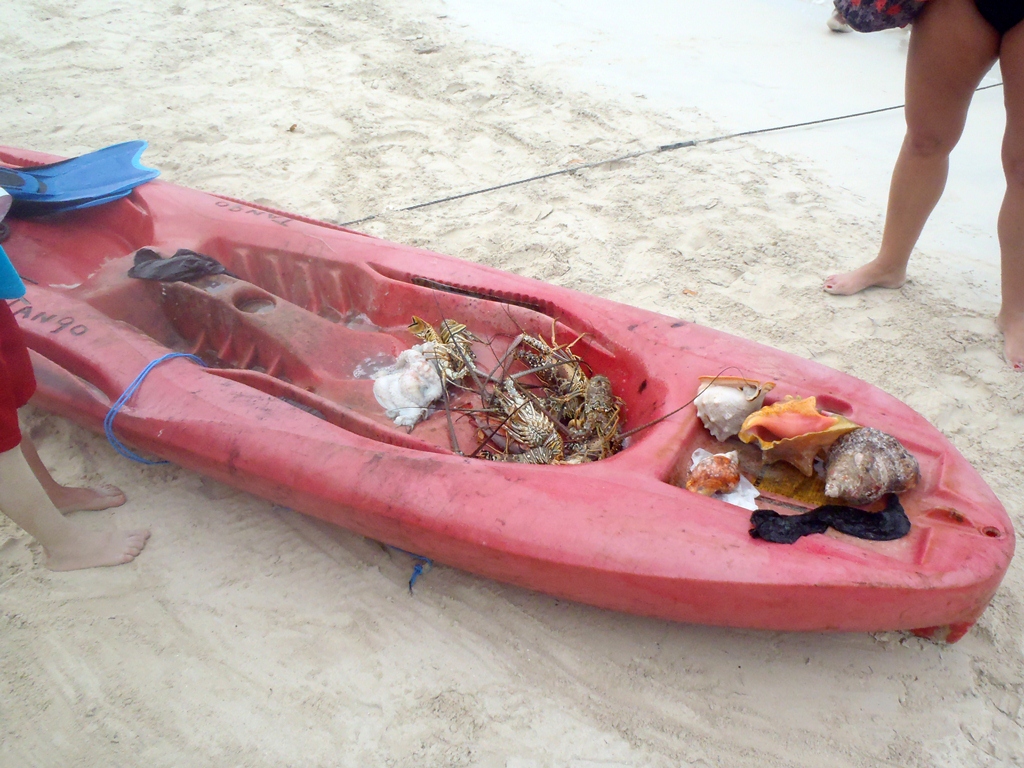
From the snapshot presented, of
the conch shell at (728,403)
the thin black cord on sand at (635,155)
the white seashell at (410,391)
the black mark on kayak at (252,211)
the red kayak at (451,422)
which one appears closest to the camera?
the red kayak at (451,422)

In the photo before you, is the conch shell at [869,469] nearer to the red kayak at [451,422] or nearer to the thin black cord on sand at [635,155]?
the red kayak at [451,422]

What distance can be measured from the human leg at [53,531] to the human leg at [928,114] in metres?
3.05

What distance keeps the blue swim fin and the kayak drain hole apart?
89cm

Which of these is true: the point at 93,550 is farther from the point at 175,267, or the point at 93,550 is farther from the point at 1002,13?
the point at 1002,13

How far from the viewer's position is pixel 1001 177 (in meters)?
4.17

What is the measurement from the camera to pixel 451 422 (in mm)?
2166

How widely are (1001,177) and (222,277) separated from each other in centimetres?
440

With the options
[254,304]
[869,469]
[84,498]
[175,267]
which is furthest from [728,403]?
[84,498]

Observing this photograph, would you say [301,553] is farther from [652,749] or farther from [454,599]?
[652,749]

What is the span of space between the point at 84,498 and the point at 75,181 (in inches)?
55.8

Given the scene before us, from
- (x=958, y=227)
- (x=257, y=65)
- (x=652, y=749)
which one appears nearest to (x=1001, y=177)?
(x=958, y=227)

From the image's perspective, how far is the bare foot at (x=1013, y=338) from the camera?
282cm

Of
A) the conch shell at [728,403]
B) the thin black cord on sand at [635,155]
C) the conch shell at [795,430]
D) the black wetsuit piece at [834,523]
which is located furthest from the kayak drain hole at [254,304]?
the black wetsuit piece at [834,523]

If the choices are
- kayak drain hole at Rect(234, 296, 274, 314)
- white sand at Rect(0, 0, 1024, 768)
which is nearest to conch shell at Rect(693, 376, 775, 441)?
white sand at Rect(0, 0, 1024, 768)
